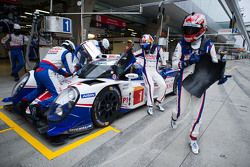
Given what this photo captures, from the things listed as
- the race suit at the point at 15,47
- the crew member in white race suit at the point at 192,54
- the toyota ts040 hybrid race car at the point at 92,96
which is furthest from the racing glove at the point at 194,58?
the race suit at the point at 15,47

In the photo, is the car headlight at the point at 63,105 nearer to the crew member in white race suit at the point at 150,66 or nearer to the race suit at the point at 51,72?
the race suit at the point at 51,72

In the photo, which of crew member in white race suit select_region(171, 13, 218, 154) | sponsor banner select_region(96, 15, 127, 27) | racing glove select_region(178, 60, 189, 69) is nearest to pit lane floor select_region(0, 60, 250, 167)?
crew member in white race suit select_region(171, 13, 218, 154)

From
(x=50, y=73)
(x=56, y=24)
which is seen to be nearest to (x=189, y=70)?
(x=50, y=73)

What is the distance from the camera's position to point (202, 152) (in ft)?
7.25

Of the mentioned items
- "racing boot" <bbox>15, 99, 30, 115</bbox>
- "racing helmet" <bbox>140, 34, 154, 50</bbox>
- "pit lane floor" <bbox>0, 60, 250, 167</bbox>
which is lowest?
"pit lane floor" <bbox>0, 60, 250, 167</bbox>

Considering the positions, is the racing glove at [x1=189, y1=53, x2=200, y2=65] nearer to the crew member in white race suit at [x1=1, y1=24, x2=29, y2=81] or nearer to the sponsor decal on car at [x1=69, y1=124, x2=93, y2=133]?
the sponsor decal on car at [x1=69, y1=124, x2=93, y2=133]

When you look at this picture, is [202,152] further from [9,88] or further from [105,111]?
[9,88]

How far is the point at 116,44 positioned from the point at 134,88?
Result: 14.6m

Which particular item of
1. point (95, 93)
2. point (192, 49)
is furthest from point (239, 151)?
point (95, 93)

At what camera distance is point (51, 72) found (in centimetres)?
282

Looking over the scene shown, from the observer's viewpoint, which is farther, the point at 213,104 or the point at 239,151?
the point at 213,104

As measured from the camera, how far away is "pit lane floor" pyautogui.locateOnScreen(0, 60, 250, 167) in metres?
1.94

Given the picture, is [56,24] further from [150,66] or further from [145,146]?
[145,146]

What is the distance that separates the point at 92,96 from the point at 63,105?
419 mm
